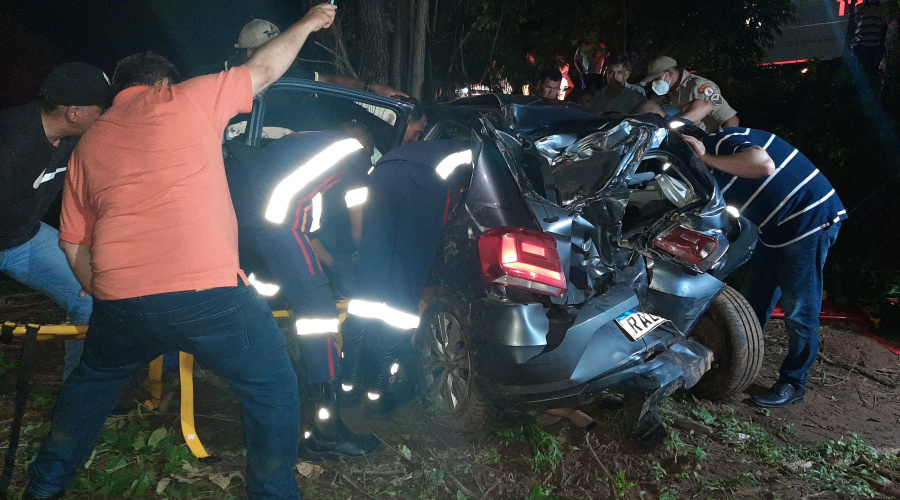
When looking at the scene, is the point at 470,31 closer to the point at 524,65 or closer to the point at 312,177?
the point at 524,65

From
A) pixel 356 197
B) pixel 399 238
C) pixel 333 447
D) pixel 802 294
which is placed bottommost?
pixel 333 447

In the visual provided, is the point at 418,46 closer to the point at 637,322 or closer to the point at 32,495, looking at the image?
the point at 637,322

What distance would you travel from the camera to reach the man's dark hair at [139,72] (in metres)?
2.29

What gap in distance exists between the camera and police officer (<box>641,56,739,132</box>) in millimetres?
4848

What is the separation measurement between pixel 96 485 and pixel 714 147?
12.1ft

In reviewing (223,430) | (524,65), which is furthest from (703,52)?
(223,430)

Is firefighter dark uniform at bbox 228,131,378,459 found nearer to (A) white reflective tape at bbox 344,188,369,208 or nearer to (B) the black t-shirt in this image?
(A) white reflective tape at bbox 344,188,369,208

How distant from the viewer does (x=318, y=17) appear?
2.48 m

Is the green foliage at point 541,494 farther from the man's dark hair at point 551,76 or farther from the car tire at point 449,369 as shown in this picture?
the man's dark hair at point 551,76

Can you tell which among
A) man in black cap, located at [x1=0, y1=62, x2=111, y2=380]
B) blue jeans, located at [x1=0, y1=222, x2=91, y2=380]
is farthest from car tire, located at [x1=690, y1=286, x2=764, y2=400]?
blue jeans, located at [x1=0, y1=222, x2=91, y2=380]

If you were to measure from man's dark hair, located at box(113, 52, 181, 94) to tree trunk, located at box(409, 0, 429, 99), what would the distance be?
379 cm

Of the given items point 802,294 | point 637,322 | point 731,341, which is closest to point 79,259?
point 637,322

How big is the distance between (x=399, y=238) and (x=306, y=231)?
50 cm

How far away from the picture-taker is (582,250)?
2660 millimetres
